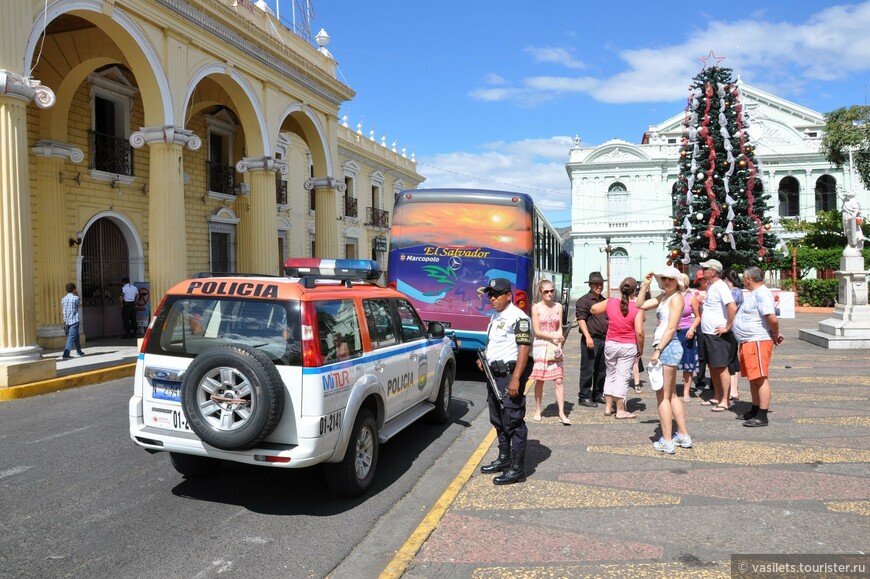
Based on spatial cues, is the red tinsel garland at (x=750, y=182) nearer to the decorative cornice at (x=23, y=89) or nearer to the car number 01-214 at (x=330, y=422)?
the decorative cornice at (x=23, y=89)

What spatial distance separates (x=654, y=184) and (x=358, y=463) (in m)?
46.2

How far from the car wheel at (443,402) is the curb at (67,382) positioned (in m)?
6.58

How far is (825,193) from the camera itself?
45.4 m

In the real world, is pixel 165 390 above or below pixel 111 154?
below

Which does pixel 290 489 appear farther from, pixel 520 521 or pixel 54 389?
pixel 54 389

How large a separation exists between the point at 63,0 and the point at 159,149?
11.3 feet

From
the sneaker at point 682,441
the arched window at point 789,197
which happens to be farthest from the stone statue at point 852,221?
the arched window at point 789,197

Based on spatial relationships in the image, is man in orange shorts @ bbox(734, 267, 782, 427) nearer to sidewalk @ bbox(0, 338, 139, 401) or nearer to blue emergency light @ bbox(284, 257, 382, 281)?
blue emergency light @ bbox(284, 257, 382, 281)

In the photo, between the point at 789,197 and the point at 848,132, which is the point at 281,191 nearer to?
the point at 848,132

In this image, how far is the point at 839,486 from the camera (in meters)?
4.90

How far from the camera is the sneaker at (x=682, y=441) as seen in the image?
19.7 feet

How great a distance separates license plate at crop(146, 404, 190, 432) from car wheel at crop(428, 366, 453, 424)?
315 cm

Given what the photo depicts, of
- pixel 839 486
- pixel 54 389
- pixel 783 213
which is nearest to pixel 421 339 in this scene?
pixel 839 486

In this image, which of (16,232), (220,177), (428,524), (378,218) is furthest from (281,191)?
(428,524)
